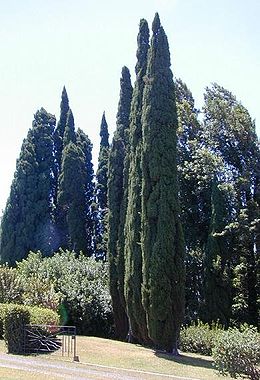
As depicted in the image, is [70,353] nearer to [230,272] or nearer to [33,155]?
[230,272]

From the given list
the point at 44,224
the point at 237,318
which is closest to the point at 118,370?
the point at 237,318

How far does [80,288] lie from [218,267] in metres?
6.83

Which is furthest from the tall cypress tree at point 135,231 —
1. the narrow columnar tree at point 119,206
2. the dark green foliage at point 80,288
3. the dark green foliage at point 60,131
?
the dark green foliage at point 60,131

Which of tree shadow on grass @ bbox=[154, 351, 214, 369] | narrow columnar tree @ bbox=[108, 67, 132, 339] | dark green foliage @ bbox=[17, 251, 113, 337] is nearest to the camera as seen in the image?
tree shadow on grass @ bbox=[154, 351, 214, 369]

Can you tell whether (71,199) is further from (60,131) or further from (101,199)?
(60,131)

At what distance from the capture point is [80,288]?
2256cm

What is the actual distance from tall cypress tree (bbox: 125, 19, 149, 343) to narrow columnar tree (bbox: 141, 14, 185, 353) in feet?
4.25

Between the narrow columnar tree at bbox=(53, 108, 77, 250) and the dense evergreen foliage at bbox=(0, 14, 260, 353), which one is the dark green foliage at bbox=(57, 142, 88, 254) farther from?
the dense evergreen foliage at bbox=(0, 14, 260, 353)

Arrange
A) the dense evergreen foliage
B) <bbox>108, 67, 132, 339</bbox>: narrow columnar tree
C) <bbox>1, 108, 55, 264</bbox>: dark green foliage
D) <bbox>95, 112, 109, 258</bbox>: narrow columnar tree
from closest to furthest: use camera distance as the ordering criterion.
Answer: the dense evergreen foliage → <bbox>108, 67, 132, 339</bbox>: narrow columnar tree → <bbox>1, 108, 55, 264</bbox>: dark green foliage → <bbox>95, 112, 109, 258</bbox>: narrow columnar tree

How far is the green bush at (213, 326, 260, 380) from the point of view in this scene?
9.23 meters

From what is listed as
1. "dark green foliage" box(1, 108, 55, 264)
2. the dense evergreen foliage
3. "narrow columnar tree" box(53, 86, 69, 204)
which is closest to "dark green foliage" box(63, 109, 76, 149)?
"dark green foliage" box(1, 108, 55, 264)

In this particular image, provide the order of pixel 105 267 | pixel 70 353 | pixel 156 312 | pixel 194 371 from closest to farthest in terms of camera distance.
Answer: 1. pixel 194 371
2. pixel 70 353
3. pixel 156 312
4. pixel 105 267

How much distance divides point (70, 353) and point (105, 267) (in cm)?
1100

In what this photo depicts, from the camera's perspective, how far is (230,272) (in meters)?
23.0
